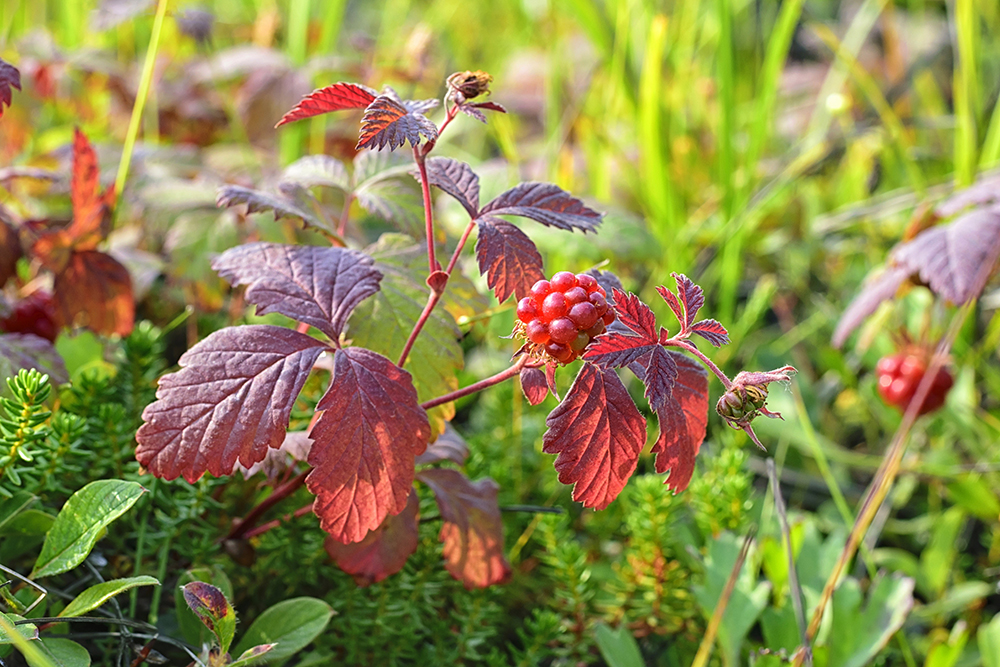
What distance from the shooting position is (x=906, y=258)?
1.07 meters

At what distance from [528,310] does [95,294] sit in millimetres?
598

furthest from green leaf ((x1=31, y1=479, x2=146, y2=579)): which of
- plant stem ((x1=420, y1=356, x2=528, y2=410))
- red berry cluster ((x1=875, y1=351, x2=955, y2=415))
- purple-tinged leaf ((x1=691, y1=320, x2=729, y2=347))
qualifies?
red berry cluster ((x1=875, y1=351, x2=955, y2=415))

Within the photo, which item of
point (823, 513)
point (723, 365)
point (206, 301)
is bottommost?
point (823, 513)

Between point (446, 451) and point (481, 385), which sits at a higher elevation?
point (481, 385)

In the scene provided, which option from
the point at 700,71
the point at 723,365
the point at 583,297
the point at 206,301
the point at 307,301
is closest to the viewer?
the point at 583,297

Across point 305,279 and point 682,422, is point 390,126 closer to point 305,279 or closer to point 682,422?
point 305,279

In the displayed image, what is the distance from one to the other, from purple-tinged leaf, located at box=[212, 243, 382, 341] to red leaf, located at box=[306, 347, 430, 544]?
2.7 inches

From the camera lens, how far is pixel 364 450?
0.59 meters

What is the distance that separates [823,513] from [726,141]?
0.69m

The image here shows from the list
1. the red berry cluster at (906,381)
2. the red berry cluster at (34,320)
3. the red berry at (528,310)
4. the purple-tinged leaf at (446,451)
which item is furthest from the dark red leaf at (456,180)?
the red berry cluster at (906,381)

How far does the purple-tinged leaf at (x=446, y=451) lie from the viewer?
80 cm

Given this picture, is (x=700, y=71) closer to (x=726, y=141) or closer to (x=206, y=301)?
(x=726, y=141)

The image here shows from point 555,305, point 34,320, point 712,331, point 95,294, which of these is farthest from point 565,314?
point 34,320

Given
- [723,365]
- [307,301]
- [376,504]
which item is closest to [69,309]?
[307,301]
